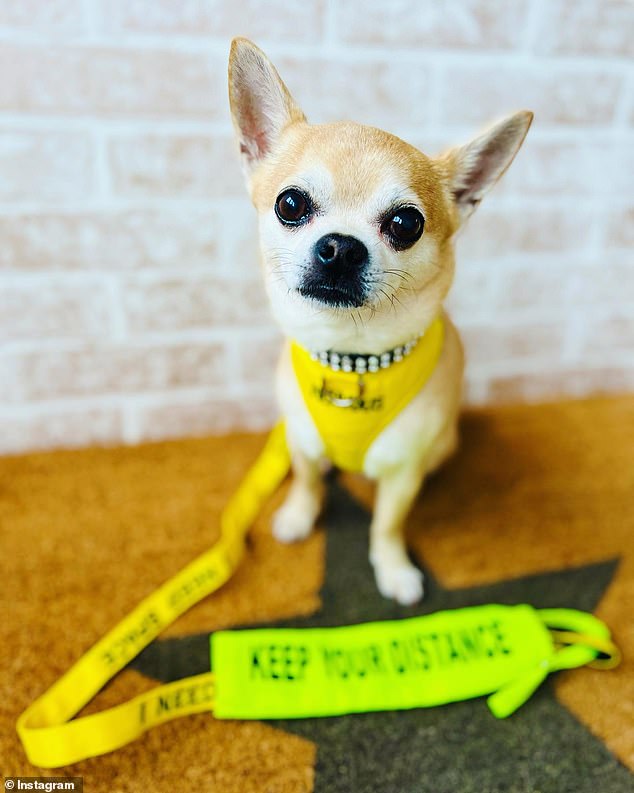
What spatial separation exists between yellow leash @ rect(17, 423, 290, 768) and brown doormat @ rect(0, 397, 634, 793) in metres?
0.02

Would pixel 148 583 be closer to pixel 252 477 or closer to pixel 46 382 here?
pixel 252 477

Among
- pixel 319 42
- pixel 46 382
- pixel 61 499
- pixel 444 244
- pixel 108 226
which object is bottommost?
pixel 61 499

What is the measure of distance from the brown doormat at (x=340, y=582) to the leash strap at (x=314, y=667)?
0.08ft

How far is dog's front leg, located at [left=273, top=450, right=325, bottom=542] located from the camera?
114 centimetres

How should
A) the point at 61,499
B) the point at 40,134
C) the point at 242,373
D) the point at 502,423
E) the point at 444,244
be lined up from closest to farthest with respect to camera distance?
the point at 444,244 < the point at 40,134 < the point at 61,499 < the point at 242,373 < the point at 502,423

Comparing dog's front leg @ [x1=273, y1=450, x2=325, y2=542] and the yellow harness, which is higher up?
the yellow harness

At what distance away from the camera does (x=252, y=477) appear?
125 cm

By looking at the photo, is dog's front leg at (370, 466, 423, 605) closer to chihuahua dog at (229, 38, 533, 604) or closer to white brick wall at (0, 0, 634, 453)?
chihuahua dog at (229, 38, 533, 604)

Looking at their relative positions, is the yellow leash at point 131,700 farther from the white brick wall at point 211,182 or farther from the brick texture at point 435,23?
the brick texture at point 435,23

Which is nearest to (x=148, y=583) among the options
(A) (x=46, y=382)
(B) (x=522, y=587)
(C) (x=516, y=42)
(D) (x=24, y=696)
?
(D) (x=24, y=696)

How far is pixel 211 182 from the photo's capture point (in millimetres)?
1141

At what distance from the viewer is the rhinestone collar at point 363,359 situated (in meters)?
0.89

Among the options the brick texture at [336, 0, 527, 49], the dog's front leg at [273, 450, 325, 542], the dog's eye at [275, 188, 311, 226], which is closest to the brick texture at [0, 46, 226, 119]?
the brick texture at [336, 0, 527, 49]

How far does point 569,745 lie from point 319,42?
44.4 inches
